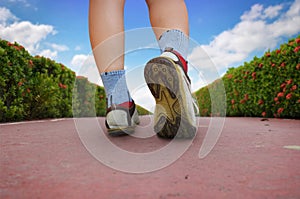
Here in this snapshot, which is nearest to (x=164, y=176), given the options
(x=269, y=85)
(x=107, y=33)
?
(x=107, y=33)

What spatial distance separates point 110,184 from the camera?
0.64m

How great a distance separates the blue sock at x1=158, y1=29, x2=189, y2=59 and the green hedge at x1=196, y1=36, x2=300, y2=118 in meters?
1.18

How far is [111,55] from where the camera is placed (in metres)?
1.30

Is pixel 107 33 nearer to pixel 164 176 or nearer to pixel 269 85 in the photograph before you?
pixel 164 176

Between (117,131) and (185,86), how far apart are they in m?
0.44

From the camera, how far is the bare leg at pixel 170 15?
51.4 inches

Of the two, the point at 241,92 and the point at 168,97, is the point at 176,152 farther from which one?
the point at 241,92

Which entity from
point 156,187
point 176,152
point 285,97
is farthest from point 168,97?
point 285,97

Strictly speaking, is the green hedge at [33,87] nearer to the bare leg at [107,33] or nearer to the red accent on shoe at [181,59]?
the bare leg at [107,33]

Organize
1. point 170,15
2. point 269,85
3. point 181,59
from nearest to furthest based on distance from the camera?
point 181,59
point 170,15
point 269,85

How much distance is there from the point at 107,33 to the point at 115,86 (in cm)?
28

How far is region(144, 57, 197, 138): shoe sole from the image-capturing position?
3.51 ft

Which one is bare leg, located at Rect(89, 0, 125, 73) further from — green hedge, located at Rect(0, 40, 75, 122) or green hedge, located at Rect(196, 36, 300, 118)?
green hedge, located at Rect(0, 40, 75, 122)

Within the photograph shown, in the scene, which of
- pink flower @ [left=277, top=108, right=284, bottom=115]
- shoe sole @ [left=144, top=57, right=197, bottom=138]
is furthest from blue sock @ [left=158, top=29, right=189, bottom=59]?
pink flower @ [left=277, top=108, right=284, bottom=115]
